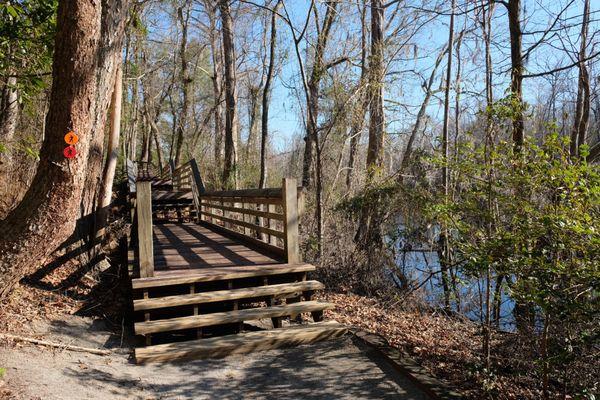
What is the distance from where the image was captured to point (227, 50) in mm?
15883

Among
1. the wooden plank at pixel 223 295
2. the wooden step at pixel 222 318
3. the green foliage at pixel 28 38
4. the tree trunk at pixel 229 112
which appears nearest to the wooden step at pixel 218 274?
the wooden plank at pixel 223 295

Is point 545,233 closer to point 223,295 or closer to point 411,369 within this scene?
point 411,369

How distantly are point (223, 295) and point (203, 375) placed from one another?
3.38ft

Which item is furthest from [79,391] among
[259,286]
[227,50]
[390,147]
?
[227,50]

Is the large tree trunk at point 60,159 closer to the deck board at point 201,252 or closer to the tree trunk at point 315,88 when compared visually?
the deck board at point 201,252

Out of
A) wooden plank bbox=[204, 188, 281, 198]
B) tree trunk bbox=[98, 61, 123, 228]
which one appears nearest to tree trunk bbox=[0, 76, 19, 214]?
tree trunk bbox=[98, 61, 123, 228]

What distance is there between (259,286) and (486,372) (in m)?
2.75

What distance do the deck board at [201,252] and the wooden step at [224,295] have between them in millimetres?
537

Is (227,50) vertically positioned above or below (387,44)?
above

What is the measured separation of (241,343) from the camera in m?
5.00

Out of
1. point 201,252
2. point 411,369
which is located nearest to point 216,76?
point 201,252

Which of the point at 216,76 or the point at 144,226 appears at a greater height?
the point at 216,76

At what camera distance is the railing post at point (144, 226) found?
5148 mm

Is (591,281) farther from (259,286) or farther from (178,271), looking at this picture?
(178,271)
